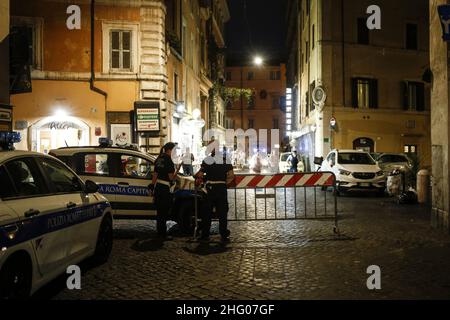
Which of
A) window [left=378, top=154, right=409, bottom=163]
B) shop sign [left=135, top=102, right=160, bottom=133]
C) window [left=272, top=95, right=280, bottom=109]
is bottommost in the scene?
window [left=378, top=154, right=409, bottom=163]

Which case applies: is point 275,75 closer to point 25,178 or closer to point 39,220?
point 25,178

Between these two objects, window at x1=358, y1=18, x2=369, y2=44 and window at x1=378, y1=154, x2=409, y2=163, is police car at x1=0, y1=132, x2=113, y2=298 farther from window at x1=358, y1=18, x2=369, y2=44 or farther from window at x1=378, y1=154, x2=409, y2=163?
window at x1=358, y1=18, x2=369, y2=44

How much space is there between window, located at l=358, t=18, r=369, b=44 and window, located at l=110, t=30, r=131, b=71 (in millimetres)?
15508

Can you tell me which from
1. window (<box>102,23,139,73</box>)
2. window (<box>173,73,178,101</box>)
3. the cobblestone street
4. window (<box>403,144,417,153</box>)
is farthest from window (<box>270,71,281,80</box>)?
the cobblestone street

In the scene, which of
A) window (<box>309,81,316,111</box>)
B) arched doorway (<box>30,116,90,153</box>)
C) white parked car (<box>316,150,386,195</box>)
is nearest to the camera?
white parked car (<box>316,150,386,195</box>)

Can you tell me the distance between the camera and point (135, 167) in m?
10.7

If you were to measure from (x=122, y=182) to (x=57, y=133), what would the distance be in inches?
462

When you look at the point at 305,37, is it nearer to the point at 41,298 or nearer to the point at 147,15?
the point at 147,15

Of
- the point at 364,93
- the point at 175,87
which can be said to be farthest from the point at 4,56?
the point at 364,93

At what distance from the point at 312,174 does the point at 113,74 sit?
13270 mm

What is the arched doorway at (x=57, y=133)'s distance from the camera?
66.3 feet

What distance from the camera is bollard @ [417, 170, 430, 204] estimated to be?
14.7 metres

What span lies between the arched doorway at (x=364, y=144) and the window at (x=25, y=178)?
26007mm

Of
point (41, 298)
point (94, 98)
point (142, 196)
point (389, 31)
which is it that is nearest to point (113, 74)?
point (94, 98)
